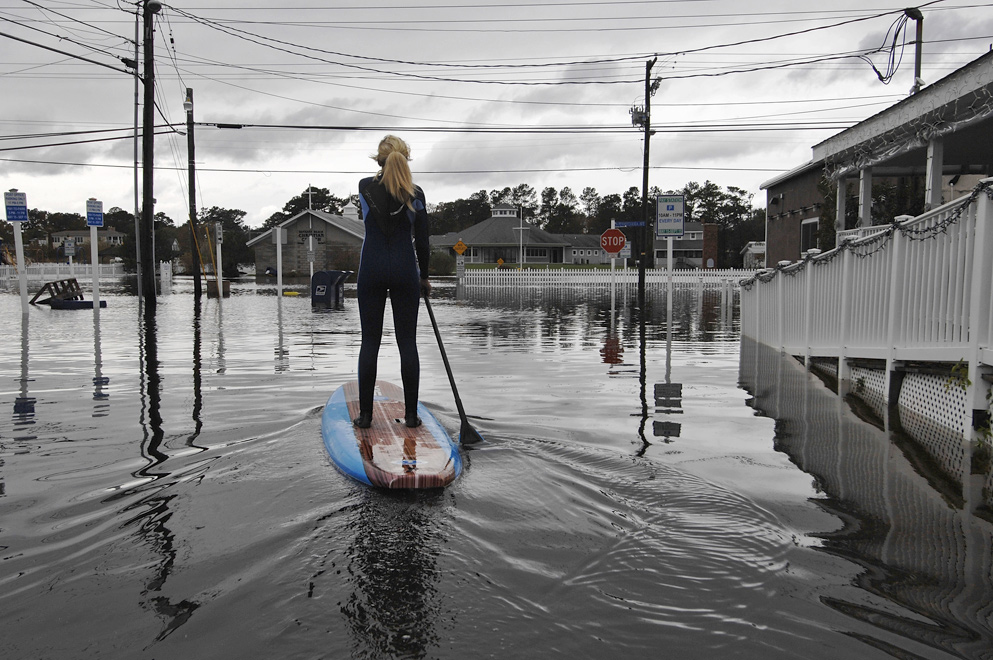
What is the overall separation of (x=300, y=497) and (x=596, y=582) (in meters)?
1.77

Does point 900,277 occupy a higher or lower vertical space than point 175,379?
higher

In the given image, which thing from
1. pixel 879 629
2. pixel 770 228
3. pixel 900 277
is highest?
pixel 770 228

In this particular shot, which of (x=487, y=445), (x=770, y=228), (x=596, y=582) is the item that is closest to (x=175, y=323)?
(x=487, y=445)

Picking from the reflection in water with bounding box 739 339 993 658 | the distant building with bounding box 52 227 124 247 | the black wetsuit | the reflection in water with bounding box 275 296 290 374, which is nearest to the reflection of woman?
the black wetsuit

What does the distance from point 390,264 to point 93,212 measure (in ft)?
62.8

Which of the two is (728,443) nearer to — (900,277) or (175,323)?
(900,277)

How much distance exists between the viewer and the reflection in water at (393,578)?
7.97ft

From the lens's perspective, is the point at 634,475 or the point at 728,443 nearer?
the point at 634,475

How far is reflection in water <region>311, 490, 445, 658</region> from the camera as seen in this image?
95.6 inches

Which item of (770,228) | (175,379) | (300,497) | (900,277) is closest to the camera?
(300,497)

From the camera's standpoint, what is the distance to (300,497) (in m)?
3.93

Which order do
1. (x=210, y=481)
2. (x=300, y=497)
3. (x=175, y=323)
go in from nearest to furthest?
(x=300, y=497) → (x=210, y=481) → (x=175, y=323)

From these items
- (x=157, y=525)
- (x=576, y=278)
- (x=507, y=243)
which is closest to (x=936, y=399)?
(x=157, y=525)

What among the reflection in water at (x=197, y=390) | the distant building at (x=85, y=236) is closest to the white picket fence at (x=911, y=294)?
the reflection in water at (x=197, y=390)
